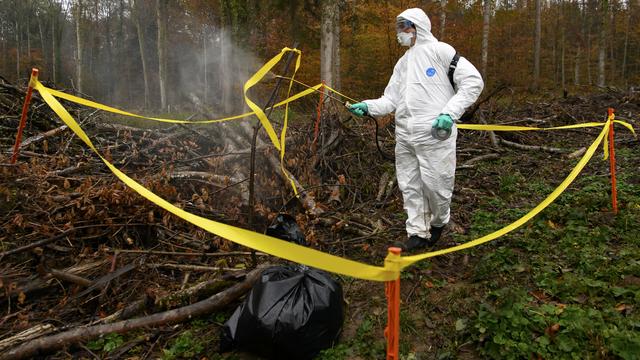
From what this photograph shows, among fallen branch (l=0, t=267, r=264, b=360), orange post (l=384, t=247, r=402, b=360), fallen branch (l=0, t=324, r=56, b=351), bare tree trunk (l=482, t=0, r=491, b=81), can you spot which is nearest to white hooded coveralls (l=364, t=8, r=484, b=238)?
fallen branch (l=0, t=267, r=264, b=360)

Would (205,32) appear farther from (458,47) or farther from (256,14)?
(256,14)

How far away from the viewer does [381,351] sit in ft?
7.83

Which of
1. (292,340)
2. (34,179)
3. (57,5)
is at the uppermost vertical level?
(57,5)

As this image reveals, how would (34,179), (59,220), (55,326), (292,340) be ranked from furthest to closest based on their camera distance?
(34,179) → (59,220) → (55,326) → (292,340)

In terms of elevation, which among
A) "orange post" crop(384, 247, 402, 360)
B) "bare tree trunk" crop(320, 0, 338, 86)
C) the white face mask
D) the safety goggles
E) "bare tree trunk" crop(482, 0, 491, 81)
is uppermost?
"bare tree trunk" crop(482, 0, 491, 81)

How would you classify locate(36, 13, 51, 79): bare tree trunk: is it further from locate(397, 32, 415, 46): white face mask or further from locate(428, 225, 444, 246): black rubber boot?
locate(428, 225, 444, 246): black rubber boot

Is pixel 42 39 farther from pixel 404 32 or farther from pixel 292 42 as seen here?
pixel 404 32

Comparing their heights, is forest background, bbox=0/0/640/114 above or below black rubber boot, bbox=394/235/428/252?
above

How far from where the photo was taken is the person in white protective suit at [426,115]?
3203 mm

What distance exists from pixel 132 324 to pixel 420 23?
2.93 m

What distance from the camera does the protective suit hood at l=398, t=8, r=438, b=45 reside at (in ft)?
10.9

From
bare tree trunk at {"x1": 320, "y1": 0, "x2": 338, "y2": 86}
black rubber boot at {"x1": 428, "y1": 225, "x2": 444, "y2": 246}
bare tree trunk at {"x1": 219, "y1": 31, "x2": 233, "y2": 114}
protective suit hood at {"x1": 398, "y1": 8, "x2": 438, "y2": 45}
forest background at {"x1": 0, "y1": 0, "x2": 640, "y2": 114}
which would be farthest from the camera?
forest background at {"x1": 0, "y1": 0, "x2": 640, "y2": 114}

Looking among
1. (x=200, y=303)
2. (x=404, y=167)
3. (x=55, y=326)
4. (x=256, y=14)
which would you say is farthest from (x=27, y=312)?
(x=256, y=14)

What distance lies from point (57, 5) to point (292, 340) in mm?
39105
